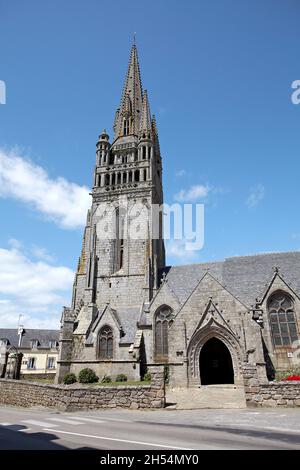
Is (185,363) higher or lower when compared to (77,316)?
→ lower

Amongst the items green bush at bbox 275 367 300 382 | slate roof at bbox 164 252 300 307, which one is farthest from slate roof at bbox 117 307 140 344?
green bush at bbox 275 367 300 382

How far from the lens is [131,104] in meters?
45.3

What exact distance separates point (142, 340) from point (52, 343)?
29231 mm

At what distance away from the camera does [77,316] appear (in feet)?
103

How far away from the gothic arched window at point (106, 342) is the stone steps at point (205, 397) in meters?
9.02

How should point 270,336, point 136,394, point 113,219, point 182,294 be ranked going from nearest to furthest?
1. point 136,394
2. point 270,336
3. point 182,294
4. point 113,219

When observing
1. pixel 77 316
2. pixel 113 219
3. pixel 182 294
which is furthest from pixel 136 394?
pixel 113 219

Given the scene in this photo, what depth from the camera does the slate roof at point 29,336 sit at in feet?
164

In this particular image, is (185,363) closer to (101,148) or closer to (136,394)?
(136,394)

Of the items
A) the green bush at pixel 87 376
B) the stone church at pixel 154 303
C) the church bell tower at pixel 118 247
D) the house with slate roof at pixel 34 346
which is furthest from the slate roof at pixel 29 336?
the green bush at pixel 87 376

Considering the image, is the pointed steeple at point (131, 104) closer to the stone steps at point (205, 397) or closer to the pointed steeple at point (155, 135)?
the pointed steeple at point (155, 135)

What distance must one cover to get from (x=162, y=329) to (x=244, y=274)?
9.30m

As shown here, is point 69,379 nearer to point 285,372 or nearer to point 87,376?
point 87,376

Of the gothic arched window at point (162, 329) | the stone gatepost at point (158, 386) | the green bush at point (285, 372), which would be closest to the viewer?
the stone gatepost at point (158, 386)
